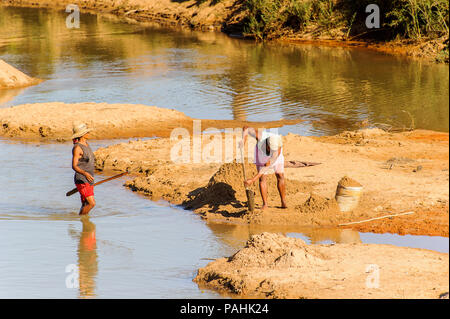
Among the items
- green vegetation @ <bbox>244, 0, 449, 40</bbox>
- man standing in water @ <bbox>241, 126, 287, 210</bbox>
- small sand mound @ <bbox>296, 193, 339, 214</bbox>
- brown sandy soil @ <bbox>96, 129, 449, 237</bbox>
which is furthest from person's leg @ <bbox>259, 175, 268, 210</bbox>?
green vegetation @ <bbox>244, 0, 449, 40</bbox>

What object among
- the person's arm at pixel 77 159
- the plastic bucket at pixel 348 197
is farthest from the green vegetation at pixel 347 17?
the person's arm at pixel 77 159

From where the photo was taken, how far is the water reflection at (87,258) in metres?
6.78

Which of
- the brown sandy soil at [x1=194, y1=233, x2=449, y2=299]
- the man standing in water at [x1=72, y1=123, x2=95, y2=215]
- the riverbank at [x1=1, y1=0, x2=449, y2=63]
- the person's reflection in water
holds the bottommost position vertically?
the person's reflection in water

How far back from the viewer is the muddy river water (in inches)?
290

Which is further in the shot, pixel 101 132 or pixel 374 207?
pixel 101 132

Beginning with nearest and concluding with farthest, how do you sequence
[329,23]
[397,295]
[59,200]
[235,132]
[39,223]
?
[397,295] < [39,223] < [59,200] < [235,132] < [329,23]

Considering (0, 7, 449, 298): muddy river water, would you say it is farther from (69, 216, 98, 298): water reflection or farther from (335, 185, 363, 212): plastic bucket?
A: (335, 185, 363, 212): plastic bucket

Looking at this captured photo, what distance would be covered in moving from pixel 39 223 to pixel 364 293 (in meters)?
4.56

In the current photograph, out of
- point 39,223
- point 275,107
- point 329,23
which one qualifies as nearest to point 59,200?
point 39,223

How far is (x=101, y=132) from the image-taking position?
14227 millimetres

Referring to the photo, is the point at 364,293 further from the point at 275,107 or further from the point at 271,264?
the point at 275,107

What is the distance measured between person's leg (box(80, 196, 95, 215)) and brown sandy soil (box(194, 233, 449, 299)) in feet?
7.79

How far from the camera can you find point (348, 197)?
8.77 m

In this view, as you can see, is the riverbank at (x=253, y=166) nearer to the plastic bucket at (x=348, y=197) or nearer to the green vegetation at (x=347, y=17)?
the plastic bucket at (x=348, y=197)
